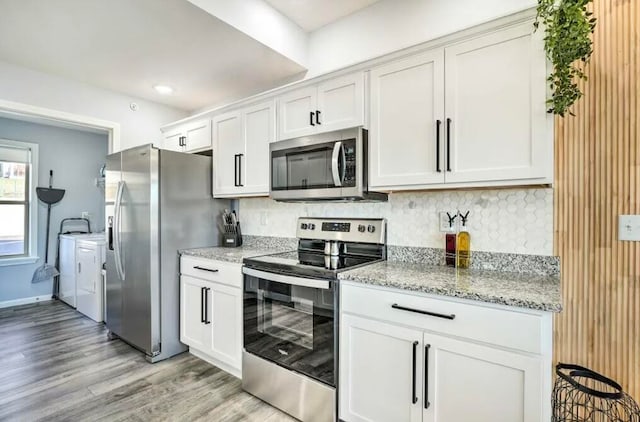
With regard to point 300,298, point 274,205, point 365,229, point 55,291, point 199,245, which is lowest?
point 55,291

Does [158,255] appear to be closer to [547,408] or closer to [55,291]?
[547,408]

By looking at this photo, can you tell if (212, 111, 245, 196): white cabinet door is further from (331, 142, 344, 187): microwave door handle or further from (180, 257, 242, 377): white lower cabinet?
(331, 142, 344, 187): microwave door handle

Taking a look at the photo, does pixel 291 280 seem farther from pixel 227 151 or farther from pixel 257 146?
pixel 227 151

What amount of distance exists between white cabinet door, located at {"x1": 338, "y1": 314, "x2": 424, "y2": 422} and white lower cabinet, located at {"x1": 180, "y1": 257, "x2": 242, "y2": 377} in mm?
903

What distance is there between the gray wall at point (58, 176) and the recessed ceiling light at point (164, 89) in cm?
231

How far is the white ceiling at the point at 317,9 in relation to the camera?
2.41 m

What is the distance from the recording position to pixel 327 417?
1.75 metres

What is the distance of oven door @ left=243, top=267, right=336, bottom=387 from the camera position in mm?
1759

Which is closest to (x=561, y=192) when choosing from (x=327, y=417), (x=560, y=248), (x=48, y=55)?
(x=560, y=248)

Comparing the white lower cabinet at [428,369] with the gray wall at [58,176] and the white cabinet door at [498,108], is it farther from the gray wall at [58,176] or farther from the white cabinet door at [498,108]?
the gray wall at [58,176]

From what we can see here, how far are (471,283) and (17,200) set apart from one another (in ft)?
18.3

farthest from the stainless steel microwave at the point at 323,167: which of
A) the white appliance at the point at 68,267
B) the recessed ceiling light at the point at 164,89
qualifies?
the white appliance at the point at 68,267

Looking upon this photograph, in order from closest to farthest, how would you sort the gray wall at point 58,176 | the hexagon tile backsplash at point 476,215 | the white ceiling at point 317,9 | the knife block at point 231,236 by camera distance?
the hexagon tile backsplash at point 476,215 → the white ceiling at point 317,9 → the knife block at point 231,236 → the gray wall at point 58,176

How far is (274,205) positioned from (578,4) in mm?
2343
